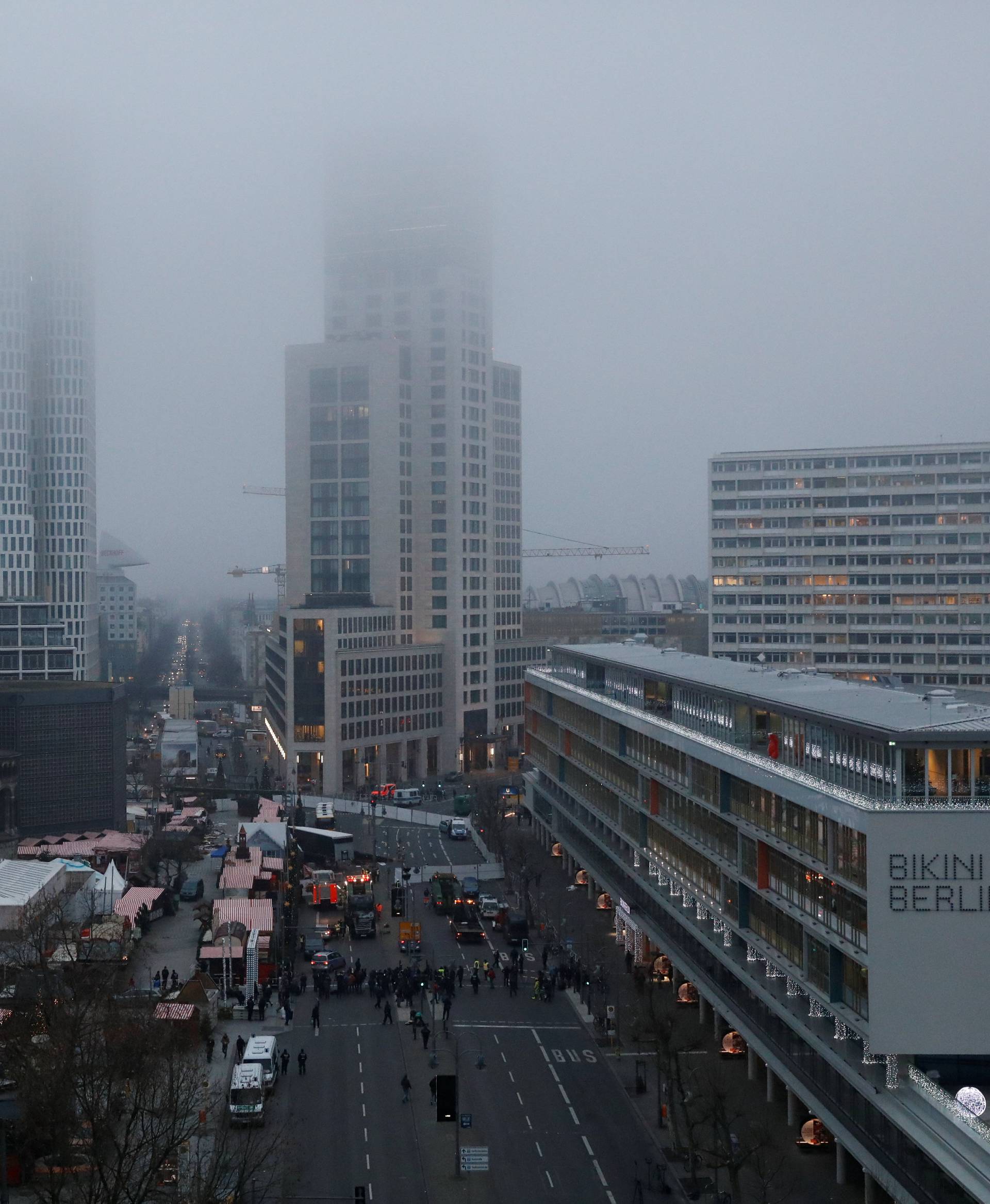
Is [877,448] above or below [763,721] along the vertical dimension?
above

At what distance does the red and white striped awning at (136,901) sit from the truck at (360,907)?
8.57 meters

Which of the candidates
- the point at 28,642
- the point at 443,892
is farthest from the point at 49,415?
the point at 443,892

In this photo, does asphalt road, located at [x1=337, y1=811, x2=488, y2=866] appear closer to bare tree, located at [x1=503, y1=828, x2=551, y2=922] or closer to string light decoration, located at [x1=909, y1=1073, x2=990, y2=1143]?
bare tree, located at [x1=503, y1=828, x2=551, y2=922]

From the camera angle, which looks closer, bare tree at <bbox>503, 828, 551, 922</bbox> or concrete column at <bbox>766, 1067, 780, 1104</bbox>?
concrete column at <bbox>766, 1067, 780, 1104</bbox>

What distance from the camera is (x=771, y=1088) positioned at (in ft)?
120

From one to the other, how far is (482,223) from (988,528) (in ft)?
214

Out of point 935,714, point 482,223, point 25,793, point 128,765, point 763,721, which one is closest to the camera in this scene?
point 935,714

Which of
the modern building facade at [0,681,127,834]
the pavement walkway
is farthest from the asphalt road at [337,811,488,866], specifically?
the modern building facade at [0,681,127,834]

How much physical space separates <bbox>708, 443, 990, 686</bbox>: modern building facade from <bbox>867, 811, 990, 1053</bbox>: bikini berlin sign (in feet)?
265

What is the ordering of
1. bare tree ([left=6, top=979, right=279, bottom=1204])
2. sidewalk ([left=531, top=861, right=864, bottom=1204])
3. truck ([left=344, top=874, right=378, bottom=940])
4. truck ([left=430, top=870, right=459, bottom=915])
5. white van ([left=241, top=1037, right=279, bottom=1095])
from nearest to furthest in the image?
1. bare tree ([left=6, top=979, right=279, bottom=1204])
2. sidewalk ([left=531, top=861, right=864, bottom=1204])
3. white van ([left=241, top=1037, right=279, bottom=1095])
4. truck ([left=344, top=874, right=378, bottom=940])
5. truck ([left=430, top=870, right=459, bottom=915])

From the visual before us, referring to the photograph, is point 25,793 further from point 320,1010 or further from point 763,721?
point 763,721

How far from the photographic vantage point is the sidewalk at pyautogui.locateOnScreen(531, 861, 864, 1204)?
31.2 m

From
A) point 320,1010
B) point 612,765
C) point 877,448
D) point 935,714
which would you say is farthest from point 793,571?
point 935,714

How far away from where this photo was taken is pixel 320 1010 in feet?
156
